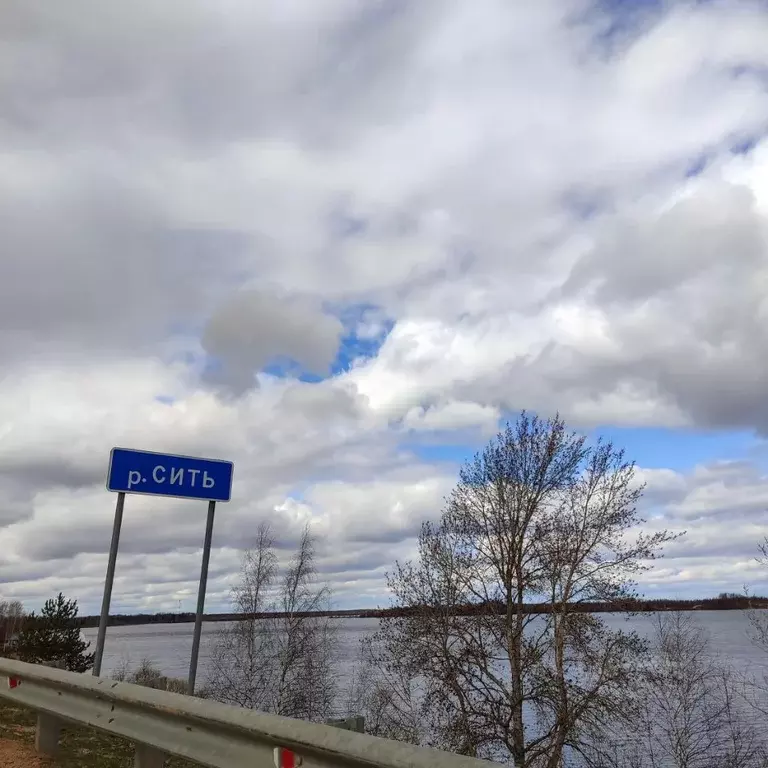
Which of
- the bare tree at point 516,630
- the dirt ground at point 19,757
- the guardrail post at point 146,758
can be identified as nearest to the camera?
the guardrail post at point 146,758

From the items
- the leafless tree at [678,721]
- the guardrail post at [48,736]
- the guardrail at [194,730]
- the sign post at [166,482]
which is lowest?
the leafless tree at [678,721]

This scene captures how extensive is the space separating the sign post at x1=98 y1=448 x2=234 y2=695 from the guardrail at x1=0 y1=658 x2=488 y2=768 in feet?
2.22

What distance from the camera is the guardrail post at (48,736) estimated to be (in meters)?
6.46

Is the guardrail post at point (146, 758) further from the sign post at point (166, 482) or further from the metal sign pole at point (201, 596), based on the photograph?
the sign post at point (166, 482)

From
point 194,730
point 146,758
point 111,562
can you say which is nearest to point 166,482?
point 111,562

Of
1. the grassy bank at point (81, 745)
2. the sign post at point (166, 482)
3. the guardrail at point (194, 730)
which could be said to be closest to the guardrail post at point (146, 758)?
the guardrail at point (194, 730)

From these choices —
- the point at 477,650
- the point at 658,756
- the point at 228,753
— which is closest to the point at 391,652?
the point at 477,650

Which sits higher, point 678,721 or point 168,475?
point 168,475

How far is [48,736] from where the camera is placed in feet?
21.3

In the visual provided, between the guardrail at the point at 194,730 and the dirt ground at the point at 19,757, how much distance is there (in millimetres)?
133

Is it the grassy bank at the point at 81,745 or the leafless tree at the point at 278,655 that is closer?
the grassy bank at the point at 81,745

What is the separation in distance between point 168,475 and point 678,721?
1261 inches

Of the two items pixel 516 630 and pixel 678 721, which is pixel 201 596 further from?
pixel 678 721

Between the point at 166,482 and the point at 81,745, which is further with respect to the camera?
the point at 166,482
